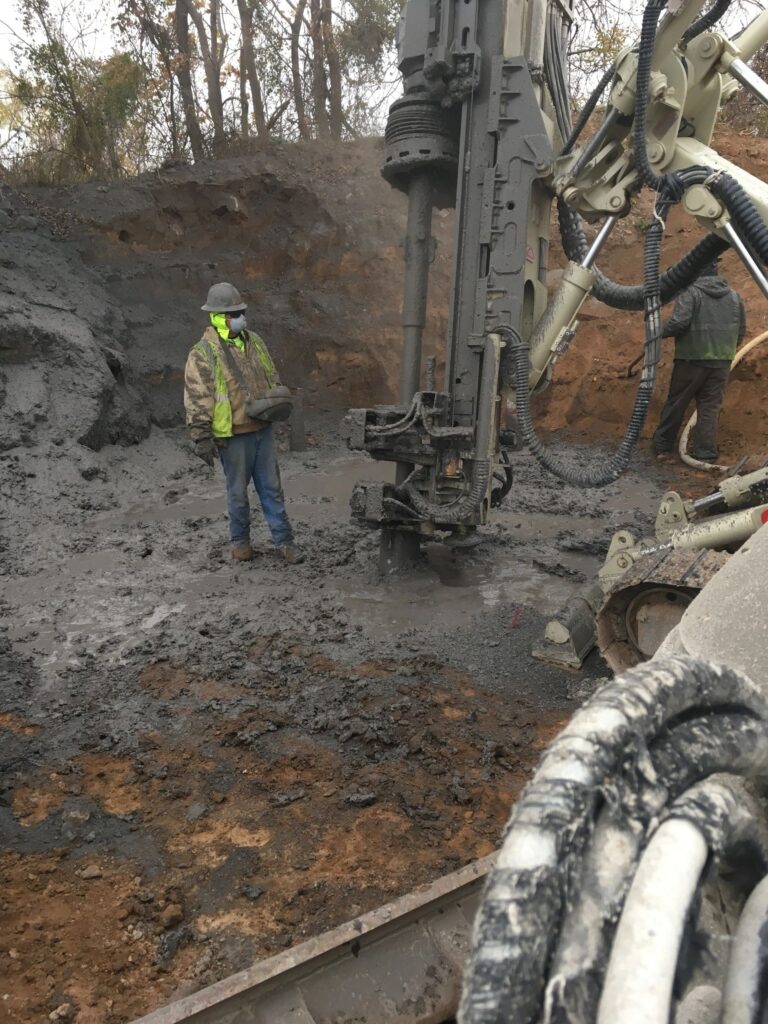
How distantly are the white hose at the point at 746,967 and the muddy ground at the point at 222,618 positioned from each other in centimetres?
194

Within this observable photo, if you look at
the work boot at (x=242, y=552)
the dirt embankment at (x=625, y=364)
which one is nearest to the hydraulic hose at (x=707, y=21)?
the work boot at (x=242, y=552)

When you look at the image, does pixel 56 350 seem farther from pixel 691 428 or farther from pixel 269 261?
pixel 691 428

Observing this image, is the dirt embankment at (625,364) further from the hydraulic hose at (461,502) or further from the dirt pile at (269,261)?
the hydraulic hose at (461,502)

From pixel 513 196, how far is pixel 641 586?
96.4 inches

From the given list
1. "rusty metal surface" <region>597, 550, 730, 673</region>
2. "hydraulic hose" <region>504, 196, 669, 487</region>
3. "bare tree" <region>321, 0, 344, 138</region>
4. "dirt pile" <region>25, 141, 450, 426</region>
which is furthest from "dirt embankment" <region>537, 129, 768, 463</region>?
"bare tree" <region>321, 0, 344, 138</region>

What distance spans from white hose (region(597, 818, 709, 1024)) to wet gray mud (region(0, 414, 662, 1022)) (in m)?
1.99

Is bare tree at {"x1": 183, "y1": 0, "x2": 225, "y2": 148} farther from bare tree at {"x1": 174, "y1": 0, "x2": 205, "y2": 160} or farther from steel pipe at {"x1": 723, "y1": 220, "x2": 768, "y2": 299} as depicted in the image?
steel pipe at {"x1": 723, "y1": 220, "x2": 768, "y2": 299}

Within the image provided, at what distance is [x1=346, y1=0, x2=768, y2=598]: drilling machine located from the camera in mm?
3689

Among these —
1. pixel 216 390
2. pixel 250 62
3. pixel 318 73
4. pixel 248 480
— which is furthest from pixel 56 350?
pixel 318 73

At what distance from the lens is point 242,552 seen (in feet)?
18.6

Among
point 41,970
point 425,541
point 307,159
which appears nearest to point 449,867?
point 41,970

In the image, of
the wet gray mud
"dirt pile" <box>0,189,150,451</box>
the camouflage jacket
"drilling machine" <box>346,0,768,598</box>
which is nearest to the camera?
the wet gray mud

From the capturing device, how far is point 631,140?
3.85m

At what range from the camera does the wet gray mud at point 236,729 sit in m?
2.44
